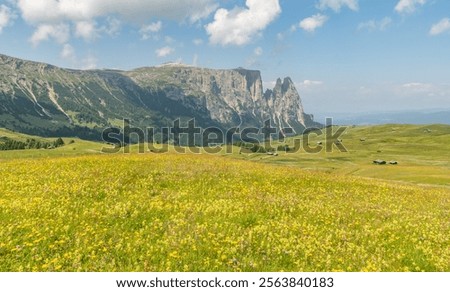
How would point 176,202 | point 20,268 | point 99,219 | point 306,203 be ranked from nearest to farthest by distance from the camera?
1. point 20,268
2. point 99,219
3. point 176,202
4. point 306,203

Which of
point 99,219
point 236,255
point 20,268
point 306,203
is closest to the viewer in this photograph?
point 20,268

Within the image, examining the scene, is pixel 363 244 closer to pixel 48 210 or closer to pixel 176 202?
pixel 176 202

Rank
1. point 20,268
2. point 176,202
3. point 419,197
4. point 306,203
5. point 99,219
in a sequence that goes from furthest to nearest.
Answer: point 419,197 < point 306,203 < point 176,202 < point 99,219 < point 20,268

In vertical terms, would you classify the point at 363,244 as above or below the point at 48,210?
below

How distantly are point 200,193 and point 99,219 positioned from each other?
7097mm

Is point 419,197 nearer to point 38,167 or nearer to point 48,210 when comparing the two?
point 48,210

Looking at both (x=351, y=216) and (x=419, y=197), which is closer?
(x=351, y=216)

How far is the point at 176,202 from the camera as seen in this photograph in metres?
17.6

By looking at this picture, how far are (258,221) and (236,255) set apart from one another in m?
4.38

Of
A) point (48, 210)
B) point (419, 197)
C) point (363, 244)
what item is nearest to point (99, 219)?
point (48, 210)

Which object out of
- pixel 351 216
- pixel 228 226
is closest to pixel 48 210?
pixel 228 226

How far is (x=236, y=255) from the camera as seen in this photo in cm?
1116

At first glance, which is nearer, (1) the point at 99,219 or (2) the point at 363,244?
(2) the point at 363,244

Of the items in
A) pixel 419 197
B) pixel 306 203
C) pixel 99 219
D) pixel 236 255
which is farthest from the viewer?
pixel 419 197
